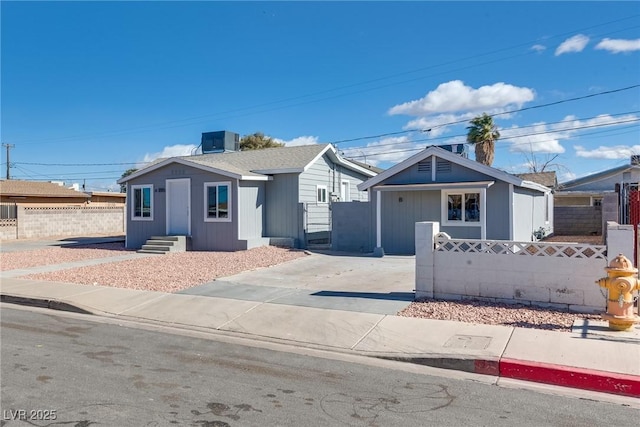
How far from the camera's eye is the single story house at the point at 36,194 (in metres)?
34.9

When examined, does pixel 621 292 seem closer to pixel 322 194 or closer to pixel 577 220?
pixel 322 194

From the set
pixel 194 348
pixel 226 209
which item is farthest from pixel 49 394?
pixel 226 209

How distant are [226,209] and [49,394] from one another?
46.8 ft

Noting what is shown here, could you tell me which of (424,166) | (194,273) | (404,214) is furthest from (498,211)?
(194,273)

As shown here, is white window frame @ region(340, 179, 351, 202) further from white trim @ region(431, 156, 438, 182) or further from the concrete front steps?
the concrete front steps

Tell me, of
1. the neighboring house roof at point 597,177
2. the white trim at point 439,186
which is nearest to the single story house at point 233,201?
the white trim at point 439,186

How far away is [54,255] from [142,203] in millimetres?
4179

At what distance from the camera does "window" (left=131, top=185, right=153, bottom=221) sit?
20969 mm

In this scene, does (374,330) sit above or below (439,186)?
below

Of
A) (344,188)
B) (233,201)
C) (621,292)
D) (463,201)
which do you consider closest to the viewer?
(621,292)

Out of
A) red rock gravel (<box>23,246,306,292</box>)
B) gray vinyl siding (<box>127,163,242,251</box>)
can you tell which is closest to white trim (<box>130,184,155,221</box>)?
gray vinyl siding (<box>127,163,242,251</box>)

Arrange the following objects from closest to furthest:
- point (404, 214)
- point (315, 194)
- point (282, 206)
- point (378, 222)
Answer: point (404, 214) < point (378, 222) < point (282, 206) < point (315, 194)

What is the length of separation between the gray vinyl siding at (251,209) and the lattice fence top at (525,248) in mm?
10914

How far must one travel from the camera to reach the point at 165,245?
1917 centimetres
